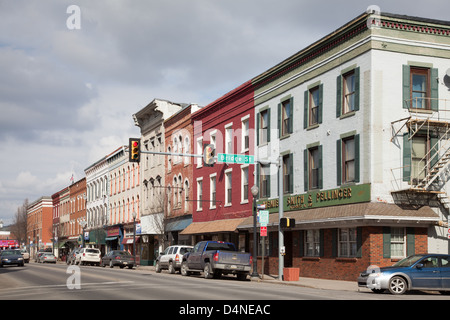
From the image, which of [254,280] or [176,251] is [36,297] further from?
[176,251]

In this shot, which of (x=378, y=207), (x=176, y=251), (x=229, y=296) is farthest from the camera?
(x=176, y=251)

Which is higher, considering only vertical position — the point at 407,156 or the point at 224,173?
the point at 407,156

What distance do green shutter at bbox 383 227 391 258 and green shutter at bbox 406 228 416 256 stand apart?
896mm

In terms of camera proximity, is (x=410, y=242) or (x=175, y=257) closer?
(x=410, y=242)

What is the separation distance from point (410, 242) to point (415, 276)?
7084 millimetres

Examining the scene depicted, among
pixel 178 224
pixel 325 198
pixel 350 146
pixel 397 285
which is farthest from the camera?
pixel 178 224

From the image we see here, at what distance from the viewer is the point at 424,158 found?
28.0 m

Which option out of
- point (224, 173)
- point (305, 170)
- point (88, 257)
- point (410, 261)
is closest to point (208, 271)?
point (305, 170)

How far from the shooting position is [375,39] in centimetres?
2773

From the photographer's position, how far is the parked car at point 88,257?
2048 inches

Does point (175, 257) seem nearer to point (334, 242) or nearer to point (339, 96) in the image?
point (334, 242)

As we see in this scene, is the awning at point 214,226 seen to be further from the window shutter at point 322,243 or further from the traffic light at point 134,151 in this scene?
the traffic light at point 134,151
